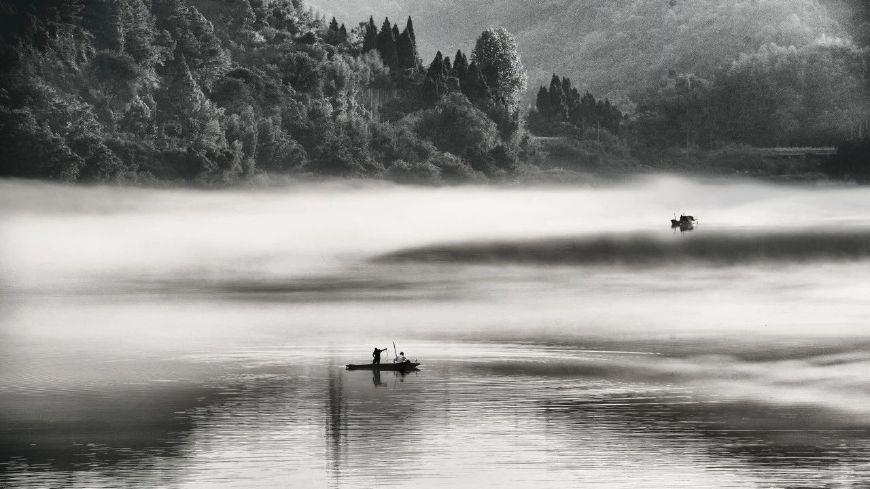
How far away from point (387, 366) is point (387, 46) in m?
106

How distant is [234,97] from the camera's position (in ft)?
414

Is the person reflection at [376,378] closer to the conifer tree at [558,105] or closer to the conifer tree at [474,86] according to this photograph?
the conifer tree at [474,86]

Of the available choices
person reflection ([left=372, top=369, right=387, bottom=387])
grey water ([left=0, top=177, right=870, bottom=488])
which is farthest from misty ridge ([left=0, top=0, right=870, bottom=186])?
person reflection ([left=372, top=369, right=387, bottom=387])

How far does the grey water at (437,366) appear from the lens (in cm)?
2939

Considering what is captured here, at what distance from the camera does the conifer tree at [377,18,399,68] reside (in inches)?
5566

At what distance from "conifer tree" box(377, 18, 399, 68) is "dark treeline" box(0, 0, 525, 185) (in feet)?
0.40

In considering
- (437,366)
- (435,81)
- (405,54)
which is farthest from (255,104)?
(437,366)

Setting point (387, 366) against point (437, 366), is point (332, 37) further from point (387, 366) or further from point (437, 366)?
point (387, 366)

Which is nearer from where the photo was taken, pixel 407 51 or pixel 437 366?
pixel 437 366

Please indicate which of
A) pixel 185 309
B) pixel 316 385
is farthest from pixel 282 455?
pixel 185 309

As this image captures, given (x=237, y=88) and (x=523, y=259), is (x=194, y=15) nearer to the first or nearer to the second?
(x=237, y=88)

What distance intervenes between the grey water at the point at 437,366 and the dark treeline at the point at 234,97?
17382 mm

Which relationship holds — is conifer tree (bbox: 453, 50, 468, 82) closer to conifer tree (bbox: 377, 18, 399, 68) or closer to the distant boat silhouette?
conifer tree (bbox: 377, 18, 399, 68)

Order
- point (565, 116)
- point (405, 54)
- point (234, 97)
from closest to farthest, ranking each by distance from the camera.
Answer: point (234, 97), point (405, 54), point (565, 116)
